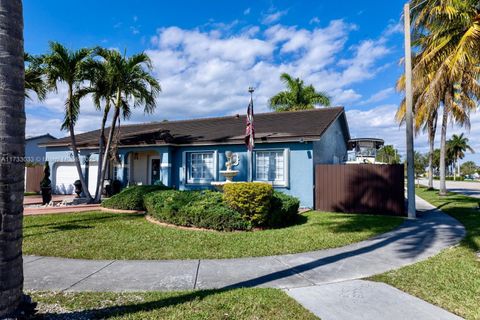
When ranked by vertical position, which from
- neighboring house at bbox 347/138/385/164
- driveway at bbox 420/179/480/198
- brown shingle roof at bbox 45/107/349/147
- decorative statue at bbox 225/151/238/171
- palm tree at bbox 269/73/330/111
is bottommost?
driveway at bbox 420/179/480/198

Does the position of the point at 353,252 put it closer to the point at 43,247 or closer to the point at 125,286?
the point at 125,286

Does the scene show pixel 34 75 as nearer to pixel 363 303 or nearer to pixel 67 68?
pixel 67 68

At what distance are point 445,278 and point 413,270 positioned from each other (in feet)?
1.68

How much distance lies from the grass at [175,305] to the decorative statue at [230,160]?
9.75 m

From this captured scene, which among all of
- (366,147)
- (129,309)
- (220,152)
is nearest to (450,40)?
(366,147)

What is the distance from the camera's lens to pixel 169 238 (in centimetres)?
784

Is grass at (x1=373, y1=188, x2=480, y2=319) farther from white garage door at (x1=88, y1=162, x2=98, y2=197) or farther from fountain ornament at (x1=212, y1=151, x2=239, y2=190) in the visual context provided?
white garage door at (x1=88, y1=162, x2=98, y2=197)

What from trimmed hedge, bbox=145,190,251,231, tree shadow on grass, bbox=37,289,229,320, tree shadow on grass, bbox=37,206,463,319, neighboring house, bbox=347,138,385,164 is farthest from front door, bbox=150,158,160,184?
tree shadow on grass, bbox=37,289,229,320

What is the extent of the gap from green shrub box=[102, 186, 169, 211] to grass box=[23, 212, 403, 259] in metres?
1.98

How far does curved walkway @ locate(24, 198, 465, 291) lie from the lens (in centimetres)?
484

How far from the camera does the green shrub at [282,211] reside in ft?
30.9

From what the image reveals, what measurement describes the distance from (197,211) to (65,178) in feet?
51.0

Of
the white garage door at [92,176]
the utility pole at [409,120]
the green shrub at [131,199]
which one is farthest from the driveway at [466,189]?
the white garage door at [92,176]

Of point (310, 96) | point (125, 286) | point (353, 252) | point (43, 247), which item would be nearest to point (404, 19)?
point (353, 252)
